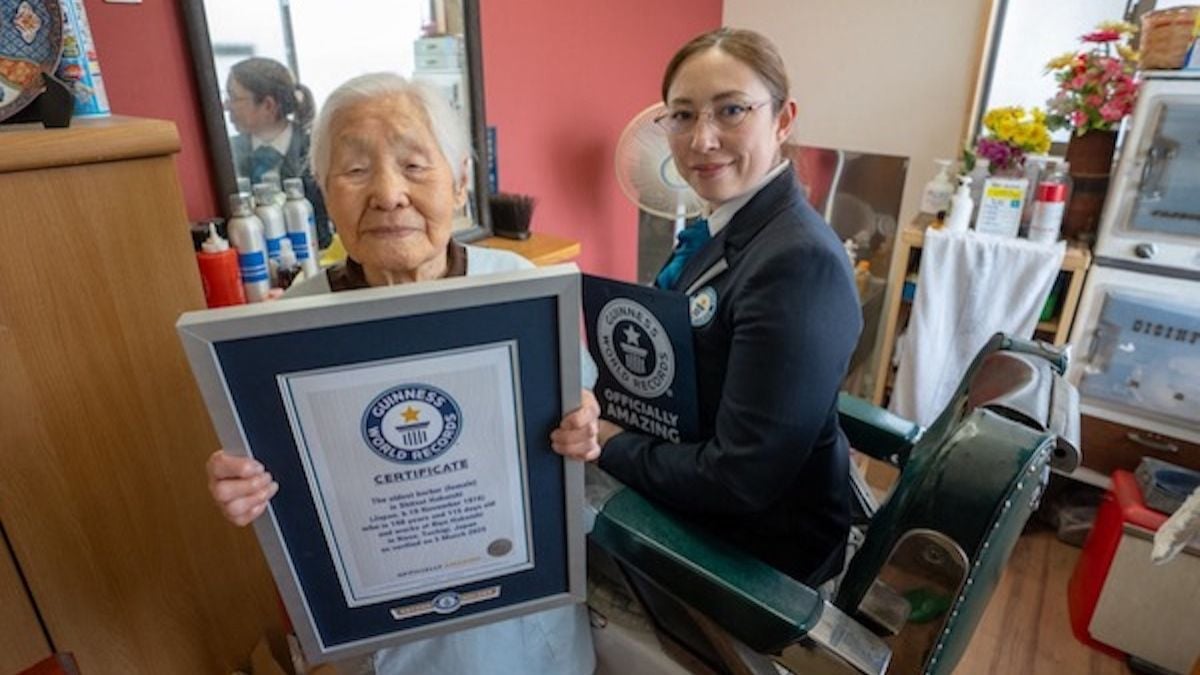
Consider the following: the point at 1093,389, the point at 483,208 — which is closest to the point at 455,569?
the point at 483,208

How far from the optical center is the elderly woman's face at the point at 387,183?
862mm

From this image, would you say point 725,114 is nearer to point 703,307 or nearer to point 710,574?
point 703,307

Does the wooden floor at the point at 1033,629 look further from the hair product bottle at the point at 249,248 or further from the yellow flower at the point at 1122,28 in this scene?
the hair product bottle at the point at 249,248

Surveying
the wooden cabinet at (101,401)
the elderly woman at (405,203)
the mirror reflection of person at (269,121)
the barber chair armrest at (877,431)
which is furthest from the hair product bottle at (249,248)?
the barber chair armrest at (877,431)

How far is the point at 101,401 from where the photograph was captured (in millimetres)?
973

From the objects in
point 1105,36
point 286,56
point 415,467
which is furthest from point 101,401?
point 1105,36

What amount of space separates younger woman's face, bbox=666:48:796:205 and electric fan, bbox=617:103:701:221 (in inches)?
42.5

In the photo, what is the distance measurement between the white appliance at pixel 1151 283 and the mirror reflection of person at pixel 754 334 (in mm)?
1378

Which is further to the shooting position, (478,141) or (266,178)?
(478,141)

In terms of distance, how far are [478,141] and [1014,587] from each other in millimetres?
2158

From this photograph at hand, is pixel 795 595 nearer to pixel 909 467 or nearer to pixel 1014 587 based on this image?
pixel 909 467

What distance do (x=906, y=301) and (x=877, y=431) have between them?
4.17 feet

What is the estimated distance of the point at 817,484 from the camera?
1.11 meters

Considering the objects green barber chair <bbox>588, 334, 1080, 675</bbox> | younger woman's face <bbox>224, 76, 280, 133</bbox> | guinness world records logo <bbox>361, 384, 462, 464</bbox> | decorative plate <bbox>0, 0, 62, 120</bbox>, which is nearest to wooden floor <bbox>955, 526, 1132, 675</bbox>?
green barber chair <bbox>588, 334, 1080, 675</bbox>
